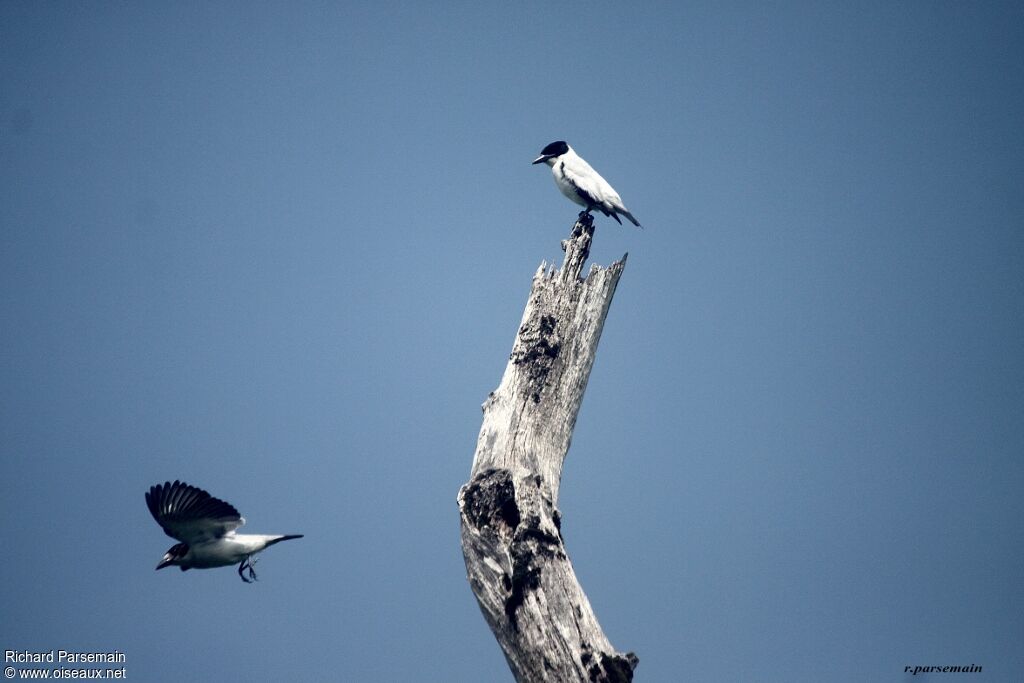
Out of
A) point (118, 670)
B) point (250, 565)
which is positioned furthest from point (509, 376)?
point (118, 670)

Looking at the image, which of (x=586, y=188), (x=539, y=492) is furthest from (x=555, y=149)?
(x=539, y=492)

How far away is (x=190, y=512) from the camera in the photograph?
4.88m

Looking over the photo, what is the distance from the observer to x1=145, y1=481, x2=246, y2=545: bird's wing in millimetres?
4824

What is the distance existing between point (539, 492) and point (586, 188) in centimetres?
401

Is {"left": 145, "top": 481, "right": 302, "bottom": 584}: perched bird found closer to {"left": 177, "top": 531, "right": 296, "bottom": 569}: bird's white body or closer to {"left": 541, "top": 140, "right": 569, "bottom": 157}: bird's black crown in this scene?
{"left": 177, "top": 531, "right": 296, "bottom": 569}: bird's white body

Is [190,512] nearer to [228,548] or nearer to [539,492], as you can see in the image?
[228,548]

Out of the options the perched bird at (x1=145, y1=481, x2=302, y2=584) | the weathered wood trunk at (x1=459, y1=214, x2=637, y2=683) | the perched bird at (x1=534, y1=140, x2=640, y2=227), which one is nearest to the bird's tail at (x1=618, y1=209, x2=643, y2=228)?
the perched bird at (x1=534, y1=140, x2=640, y2=227)

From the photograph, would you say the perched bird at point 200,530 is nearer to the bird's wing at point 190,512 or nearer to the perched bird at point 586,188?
the bird's wing at point 190,512

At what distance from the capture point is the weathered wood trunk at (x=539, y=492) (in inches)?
156

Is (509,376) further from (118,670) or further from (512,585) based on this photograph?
(118,670)

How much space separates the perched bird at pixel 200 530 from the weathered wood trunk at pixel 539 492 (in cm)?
138

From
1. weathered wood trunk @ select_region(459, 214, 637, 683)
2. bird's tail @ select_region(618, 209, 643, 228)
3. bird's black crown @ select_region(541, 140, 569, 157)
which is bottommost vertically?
weathered wood trunk @ select_region(459, 214, 637, 683)

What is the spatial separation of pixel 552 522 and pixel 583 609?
509mm

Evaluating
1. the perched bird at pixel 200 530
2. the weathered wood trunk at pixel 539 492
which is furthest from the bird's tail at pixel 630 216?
the perched bird at pixel 200 530
